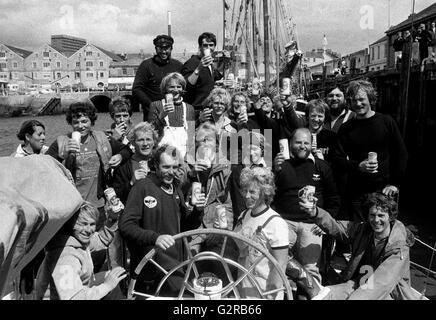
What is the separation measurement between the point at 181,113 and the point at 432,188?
11.3 meters

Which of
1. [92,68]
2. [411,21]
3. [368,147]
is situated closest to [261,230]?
[368,147]

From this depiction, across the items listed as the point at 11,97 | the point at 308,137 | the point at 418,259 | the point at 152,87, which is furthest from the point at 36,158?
the point at 11,97

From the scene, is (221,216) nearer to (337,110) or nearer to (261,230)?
(261,230)

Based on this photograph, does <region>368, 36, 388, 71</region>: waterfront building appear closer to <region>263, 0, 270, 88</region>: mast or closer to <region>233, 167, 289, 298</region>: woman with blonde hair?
<region>263, 0, 270, 88</region>: mast

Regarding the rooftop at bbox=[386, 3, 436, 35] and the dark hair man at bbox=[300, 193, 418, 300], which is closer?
the dark hair man at bbox=[300, 193, 418, 300]

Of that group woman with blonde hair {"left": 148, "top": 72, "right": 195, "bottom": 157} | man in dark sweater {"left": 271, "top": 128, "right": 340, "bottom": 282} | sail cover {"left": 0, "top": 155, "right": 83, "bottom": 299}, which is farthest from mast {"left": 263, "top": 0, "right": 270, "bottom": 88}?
Result: sail cover {"left": 0, "top": 155, "right": 83, "bottom": 299}

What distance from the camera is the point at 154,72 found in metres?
6.15

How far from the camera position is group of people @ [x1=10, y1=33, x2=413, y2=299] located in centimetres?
339

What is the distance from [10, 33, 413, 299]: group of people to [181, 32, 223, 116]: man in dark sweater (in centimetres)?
2

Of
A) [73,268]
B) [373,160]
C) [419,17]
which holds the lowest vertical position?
[73,268]

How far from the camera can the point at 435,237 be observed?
9.81m

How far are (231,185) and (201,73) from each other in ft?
7.35

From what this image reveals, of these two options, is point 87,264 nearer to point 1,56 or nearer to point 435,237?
point 435,237

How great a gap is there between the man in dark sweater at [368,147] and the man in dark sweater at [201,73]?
1.99 metres
